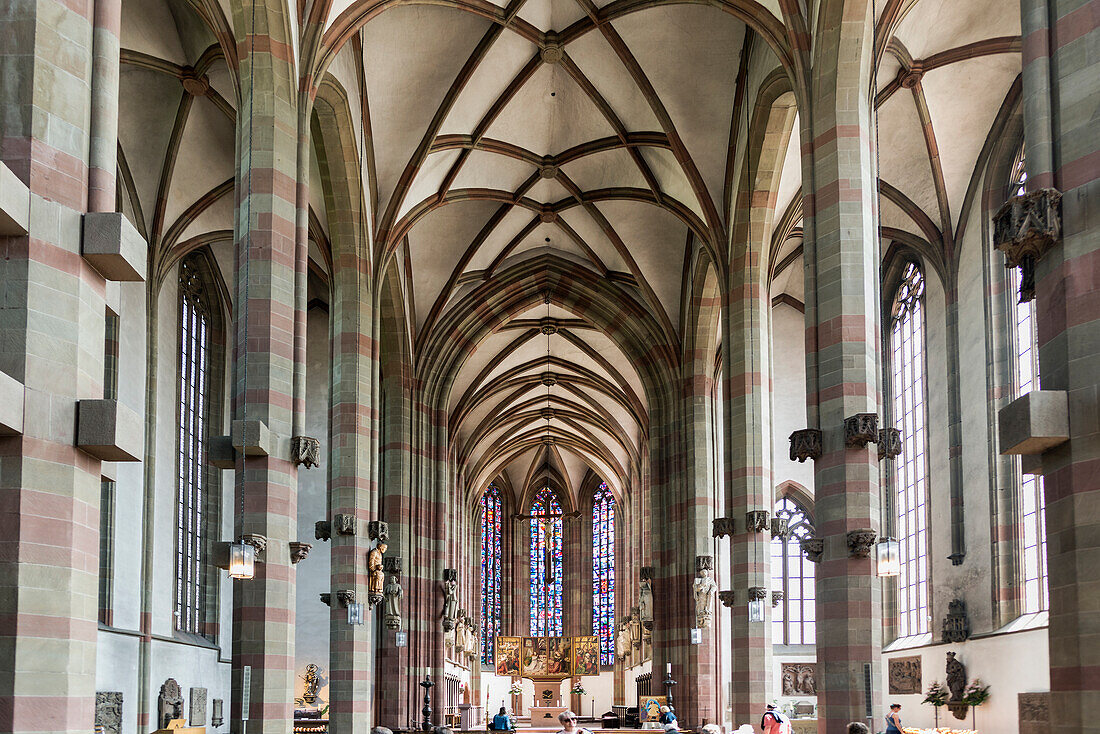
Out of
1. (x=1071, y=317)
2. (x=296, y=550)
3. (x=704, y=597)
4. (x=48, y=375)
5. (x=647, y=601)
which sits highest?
(x=1071, y=317)

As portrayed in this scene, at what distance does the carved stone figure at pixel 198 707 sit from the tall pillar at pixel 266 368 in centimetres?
1263

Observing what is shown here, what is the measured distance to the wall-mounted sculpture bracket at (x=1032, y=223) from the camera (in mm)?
8102

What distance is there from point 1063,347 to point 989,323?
51.1 ft

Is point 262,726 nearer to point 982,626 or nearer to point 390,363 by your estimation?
point 982,626

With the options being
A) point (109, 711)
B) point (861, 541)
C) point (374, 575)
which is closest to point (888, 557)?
point (861, 541)

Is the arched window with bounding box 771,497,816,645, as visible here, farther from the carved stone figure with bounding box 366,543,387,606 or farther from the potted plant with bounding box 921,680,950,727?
the carved stone figure with bounding box 366,543,387,606

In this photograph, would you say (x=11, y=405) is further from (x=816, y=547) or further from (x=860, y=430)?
(x=816, y=547)

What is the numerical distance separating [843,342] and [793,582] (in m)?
22.4

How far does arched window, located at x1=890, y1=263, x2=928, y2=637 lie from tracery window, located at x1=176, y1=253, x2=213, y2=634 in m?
17.6

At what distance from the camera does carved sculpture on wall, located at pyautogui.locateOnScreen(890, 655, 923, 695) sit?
81.9 ft

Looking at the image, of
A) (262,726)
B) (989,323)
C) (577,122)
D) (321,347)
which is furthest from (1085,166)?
(321,347)

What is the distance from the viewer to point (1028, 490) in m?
21.3

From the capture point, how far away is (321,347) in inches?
1334

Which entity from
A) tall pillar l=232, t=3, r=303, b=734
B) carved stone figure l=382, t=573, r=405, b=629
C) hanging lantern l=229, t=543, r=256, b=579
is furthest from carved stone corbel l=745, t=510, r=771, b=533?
hanging lantern l=229, t=543, r=256, b=579
